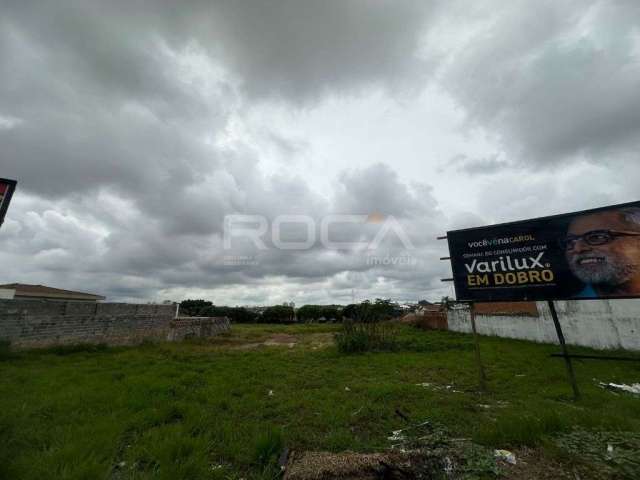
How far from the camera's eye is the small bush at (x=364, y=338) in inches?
403

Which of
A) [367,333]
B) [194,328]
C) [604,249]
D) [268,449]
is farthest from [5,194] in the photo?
[194,328]

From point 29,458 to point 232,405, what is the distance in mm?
2260

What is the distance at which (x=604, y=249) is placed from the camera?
176 inches

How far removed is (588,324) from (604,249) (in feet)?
28.8

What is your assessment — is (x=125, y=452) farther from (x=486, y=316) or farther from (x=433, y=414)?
(x=486, y=316)

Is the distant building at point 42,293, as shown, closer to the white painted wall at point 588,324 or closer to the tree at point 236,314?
the tree at point 236,314

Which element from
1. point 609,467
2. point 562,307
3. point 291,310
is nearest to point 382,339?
point 562,307

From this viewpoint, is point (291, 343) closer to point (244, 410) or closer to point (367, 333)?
point (367, 333)

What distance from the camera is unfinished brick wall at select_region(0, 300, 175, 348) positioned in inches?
297

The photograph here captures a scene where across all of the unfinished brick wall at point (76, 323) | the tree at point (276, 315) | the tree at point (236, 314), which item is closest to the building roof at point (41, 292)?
the tree at point (236, 314)

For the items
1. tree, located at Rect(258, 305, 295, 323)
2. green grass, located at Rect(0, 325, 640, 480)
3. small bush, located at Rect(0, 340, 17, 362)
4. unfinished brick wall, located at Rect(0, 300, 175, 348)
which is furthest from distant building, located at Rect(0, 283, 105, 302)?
green grass, located at Rect(0, 325, 640, 480)

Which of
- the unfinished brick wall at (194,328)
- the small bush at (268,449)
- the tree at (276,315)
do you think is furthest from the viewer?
the tree at (276,315)

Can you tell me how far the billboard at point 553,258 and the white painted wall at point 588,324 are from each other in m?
7.97

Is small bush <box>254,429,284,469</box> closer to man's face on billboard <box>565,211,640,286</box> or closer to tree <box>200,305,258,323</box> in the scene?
man's face on billboard <box>565,211,640,286</box>
